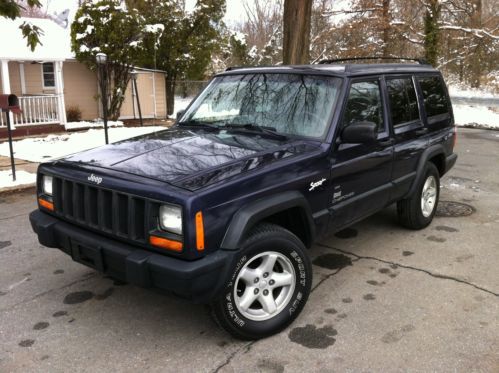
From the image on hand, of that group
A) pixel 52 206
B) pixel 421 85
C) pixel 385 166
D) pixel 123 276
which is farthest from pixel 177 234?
pixel 421 85

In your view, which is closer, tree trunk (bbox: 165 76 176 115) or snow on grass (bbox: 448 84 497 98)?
tree trunk (bbox: 165 76 176 115)

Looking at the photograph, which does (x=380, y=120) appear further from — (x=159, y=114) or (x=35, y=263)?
(x=159, y=114)

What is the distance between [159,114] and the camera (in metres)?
19.7

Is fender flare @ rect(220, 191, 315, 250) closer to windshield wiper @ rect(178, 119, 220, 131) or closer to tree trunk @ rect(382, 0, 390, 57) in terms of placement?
windshield wiper @ rect(178, 119, 220, 131)

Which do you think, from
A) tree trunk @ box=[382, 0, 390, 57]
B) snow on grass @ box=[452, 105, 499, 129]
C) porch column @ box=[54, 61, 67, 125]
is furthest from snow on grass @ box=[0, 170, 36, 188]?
tree trunk @ box=[382, 0, 390, 57]

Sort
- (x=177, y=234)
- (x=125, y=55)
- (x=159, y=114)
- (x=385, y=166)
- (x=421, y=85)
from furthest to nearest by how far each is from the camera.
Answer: (x=159, y=114), (x=125, y=55), (x=421, y=85), (x=385, y=166), (x=177, y=234)

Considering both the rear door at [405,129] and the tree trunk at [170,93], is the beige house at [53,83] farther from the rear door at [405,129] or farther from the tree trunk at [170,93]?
the rear door at [405,129]

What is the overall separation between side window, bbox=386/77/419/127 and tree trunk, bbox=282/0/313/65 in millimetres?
5853

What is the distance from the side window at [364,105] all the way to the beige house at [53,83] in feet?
40.7

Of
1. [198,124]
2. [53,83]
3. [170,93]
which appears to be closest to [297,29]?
[198,124]

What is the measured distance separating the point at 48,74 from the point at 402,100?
51.2ft

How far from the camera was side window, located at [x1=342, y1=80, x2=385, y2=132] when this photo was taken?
3.96 m

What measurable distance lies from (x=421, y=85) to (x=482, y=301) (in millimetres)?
2422

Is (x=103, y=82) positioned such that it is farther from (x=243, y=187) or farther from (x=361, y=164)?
(x=243, y=187)
